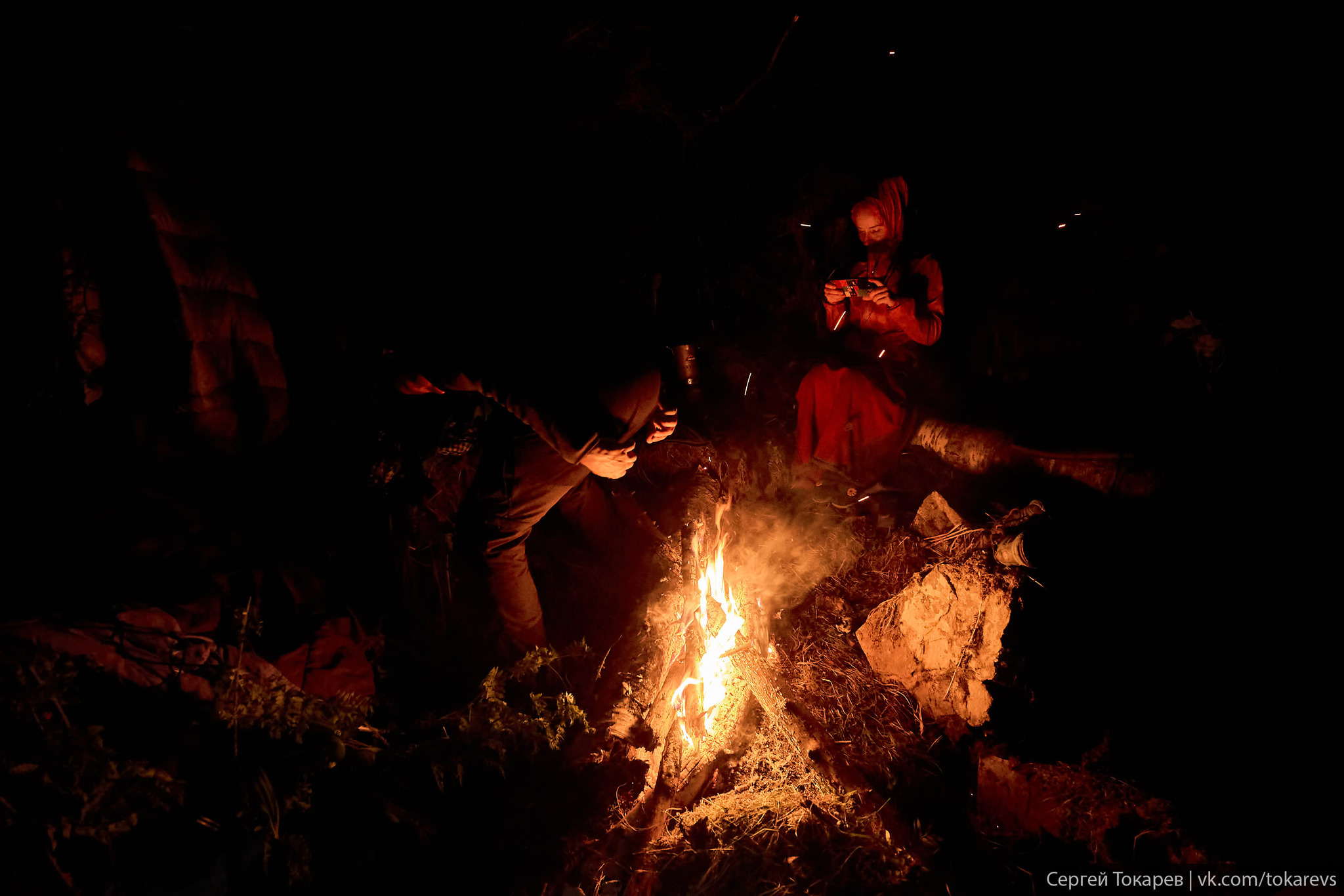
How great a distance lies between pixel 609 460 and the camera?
10.2 feet

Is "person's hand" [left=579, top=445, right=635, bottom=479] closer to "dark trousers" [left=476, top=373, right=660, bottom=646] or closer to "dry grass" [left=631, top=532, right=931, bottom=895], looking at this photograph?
"dark trousers" [left=476, top=373, right=660, bottom=646]

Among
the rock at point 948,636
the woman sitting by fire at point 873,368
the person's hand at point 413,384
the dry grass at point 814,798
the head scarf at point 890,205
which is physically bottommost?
the dry grass at point 814,798

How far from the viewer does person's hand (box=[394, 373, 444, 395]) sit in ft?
10.9

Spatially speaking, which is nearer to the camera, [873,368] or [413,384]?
[413,384]

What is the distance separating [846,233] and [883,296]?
46.5 inches

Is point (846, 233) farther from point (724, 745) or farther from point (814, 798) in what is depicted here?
point (814, 798)

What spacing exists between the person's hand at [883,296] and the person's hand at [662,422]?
253 centimetres

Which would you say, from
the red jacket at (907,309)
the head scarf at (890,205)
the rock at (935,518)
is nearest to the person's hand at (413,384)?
the rock at (935,518)

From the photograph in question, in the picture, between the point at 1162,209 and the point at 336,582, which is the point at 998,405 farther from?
the point at 336,582

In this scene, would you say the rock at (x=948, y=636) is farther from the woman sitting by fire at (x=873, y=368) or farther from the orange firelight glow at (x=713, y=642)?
the woman sitting by fire at (x=873, y=368)

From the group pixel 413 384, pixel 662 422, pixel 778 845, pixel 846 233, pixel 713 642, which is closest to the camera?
pixel 778 845

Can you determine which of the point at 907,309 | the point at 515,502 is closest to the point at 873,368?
the point at 907,309

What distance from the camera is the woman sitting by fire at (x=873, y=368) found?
4.96m

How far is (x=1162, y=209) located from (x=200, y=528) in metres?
7.41
